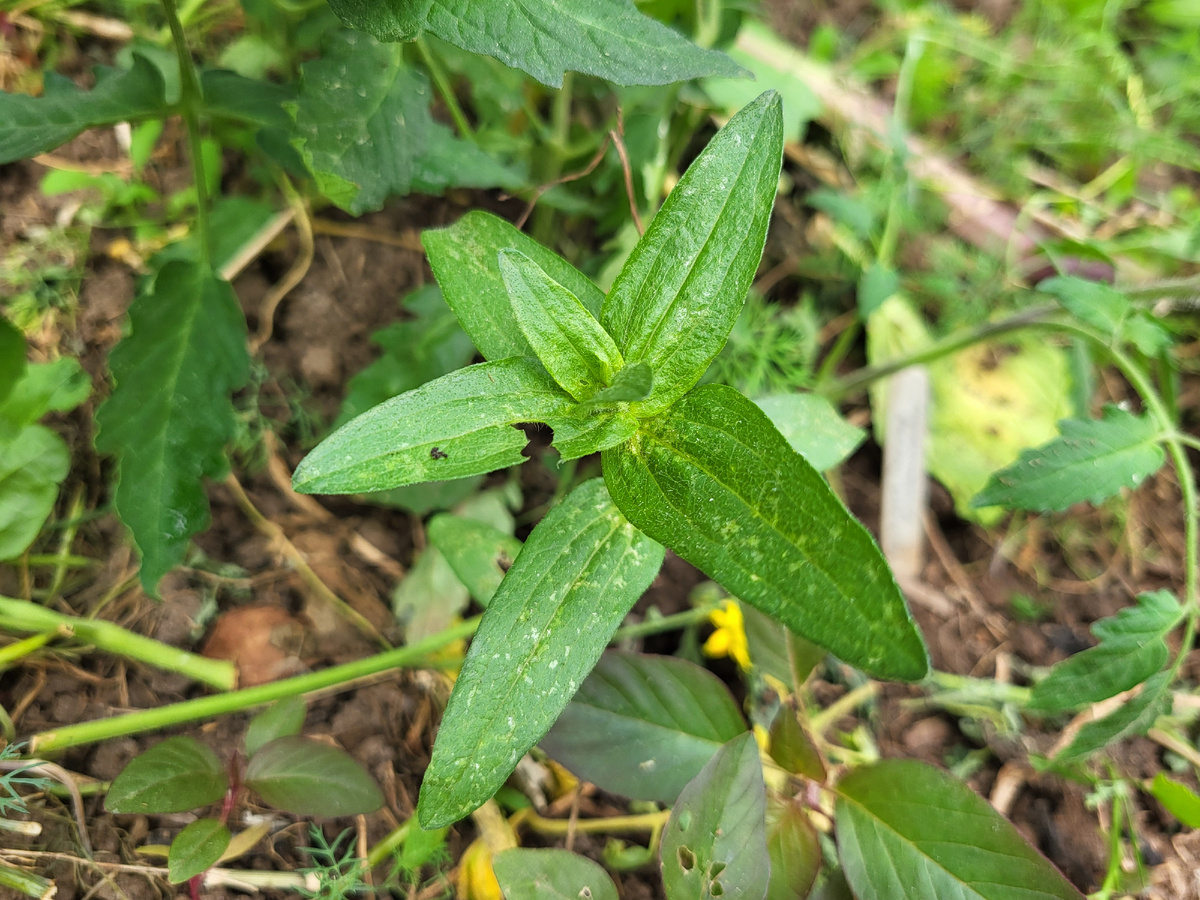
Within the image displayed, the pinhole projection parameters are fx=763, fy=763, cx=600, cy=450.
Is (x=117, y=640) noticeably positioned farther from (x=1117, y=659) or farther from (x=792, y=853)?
(x=1117, y=659)

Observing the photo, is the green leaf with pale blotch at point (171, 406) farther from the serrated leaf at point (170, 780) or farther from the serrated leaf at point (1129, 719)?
the serrated leaf at point (1129, 719)

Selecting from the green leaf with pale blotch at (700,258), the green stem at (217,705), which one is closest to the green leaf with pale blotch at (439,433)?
the green leaf with pale blotch at (700,258)

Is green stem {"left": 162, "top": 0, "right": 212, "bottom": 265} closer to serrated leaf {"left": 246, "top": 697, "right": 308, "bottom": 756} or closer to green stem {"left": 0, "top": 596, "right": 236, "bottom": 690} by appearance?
green stem {"left": 0, "top": 596, "right": 236, "bottom": 690}

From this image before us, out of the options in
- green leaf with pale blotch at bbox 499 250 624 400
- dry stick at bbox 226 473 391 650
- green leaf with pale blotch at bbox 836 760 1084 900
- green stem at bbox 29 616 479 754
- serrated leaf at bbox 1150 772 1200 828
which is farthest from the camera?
dry stick at bbox 226 473 391 650

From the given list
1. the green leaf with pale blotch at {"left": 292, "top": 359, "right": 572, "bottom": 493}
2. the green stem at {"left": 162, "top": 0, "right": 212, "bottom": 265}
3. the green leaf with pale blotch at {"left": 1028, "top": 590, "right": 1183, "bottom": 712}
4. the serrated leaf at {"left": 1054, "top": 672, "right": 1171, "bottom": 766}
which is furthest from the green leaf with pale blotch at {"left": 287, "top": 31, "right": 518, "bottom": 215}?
the serrated leaf at {"left": 1054, "top": 672, "right": 1171, "bottom": 766}

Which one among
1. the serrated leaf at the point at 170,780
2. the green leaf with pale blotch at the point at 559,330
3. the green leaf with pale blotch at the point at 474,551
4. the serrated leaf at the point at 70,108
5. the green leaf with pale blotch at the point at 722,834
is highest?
the serrated leaf at the point at 70,108

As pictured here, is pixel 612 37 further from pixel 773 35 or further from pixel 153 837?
pixel 773 35
